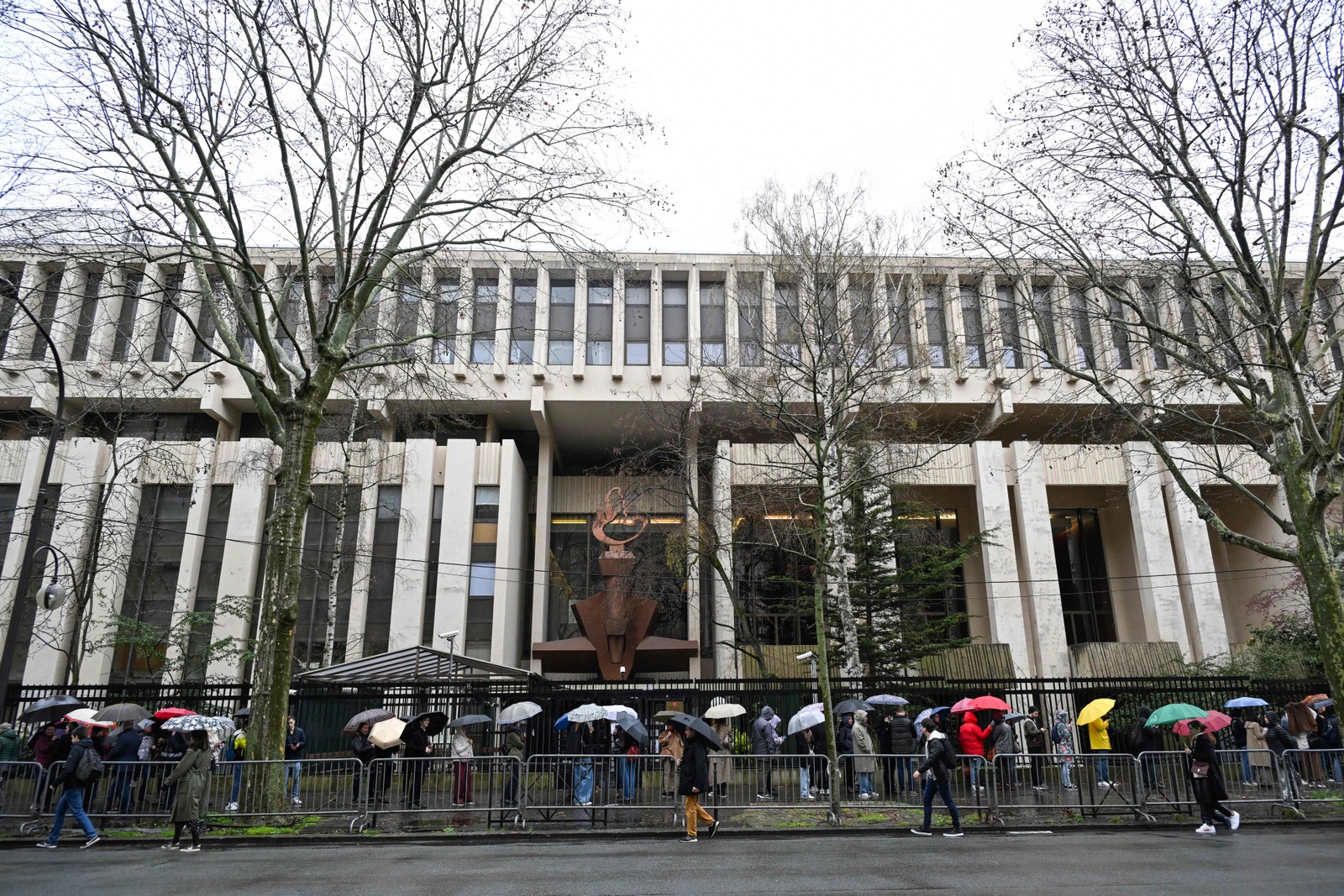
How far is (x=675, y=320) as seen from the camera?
3722 cm

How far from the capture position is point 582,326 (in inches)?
1400

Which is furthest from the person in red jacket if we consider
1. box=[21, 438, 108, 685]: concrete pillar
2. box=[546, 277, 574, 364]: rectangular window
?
box=[21, 438, 108, 685]: concrete pillar

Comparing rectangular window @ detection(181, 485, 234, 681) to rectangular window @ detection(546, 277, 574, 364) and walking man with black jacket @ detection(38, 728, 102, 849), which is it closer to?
rectangular window @ detection(546, 277, 574, 364)

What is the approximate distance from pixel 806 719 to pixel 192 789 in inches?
353

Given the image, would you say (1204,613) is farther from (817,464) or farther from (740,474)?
(817,464)

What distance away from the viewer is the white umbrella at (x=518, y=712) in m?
14.7

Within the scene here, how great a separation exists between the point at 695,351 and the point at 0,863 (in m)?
28.4

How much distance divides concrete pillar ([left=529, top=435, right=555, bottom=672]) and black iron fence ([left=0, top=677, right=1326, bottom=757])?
52.3 ft

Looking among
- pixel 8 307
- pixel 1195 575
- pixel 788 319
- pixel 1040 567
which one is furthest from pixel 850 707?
pixel 8 307

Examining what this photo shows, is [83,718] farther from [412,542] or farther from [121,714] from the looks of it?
[412,542]

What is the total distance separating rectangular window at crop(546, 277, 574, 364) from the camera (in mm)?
36000

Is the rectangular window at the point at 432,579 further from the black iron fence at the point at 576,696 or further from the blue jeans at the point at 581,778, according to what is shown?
the blue jeans at the point at 581,778

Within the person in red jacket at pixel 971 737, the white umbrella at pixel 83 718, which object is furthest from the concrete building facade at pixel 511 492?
the white umbrella at pixel 83 718

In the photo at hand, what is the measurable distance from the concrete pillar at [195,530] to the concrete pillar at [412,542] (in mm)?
7532
